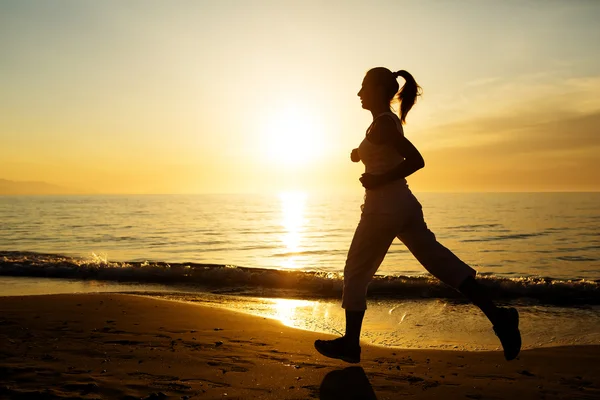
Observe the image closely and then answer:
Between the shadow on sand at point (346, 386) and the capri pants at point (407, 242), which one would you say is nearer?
the shadow on sand at point (346, 386)

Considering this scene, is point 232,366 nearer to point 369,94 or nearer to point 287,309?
point 369,94

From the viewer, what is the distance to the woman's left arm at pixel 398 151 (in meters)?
3.86

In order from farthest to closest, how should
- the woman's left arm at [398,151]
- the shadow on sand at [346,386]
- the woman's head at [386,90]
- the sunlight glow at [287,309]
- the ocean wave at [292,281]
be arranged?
the ocean wave at [292,281], the sunlight glow at [287,309], the woman's head at [386,90], the woman's left arm at [398,151], the shadow on sand at [346,386]

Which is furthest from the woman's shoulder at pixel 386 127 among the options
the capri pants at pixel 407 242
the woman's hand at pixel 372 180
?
the capri pants at pixel 407 242

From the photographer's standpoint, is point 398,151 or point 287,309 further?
point 287,309

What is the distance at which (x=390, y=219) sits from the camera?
397cm

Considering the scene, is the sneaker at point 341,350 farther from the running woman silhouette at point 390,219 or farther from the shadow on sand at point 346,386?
the shadow on sand at point 346,386

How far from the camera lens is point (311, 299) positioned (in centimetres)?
1090

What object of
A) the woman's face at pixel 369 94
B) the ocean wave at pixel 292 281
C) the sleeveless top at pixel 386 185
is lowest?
the ocean wave at pixel 292 281

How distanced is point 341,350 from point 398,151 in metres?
1.72

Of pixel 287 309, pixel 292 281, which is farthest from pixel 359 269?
pixel 292 281

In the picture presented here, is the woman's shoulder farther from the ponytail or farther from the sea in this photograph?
the sea

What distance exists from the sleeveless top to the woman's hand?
0.14 feet

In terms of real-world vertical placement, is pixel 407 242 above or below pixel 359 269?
above
